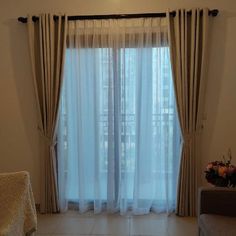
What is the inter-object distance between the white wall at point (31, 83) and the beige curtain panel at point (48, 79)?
0.16m

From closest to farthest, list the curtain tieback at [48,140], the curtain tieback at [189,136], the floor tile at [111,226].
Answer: the floor tile at [111,226]
the curtain tieback at [189,136]
the curtain tieback at [48,140]

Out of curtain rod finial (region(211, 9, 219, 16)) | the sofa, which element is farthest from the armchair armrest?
curtain rod finial (region(211, 9, 219, 16))

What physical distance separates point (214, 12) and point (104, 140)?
1.87 m

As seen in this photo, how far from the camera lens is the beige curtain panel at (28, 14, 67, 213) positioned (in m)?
3.72

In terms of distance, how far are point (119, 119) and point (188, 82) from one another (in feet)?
2.86

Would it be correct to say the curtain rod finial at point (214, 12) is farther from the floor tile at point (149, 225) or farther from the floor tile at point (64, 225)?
the floor tile at point (64, 225)

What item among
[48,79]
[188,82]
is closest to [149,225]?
[188,82]

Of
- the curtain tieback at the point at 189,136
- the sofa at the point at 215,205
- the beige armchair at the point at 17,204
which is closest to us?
the beige armchair at the point at 17,204

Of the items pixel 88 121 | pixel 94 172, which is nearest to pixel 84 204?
pixel 94 172

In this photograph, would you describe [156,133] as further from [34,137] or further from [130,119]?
[34,137]

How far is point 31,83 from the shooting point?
3.91 metres

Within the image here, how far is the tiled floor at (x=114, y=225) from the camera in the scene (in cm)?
336

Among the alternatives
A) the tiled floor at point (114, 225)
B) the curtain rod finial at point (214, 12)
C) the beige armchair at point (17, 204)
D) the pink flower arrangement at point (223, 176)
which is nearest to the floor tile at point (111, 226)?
the tiled floor at point (114, 225)

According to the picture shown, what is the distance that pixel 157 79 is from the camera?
12.3 feet
